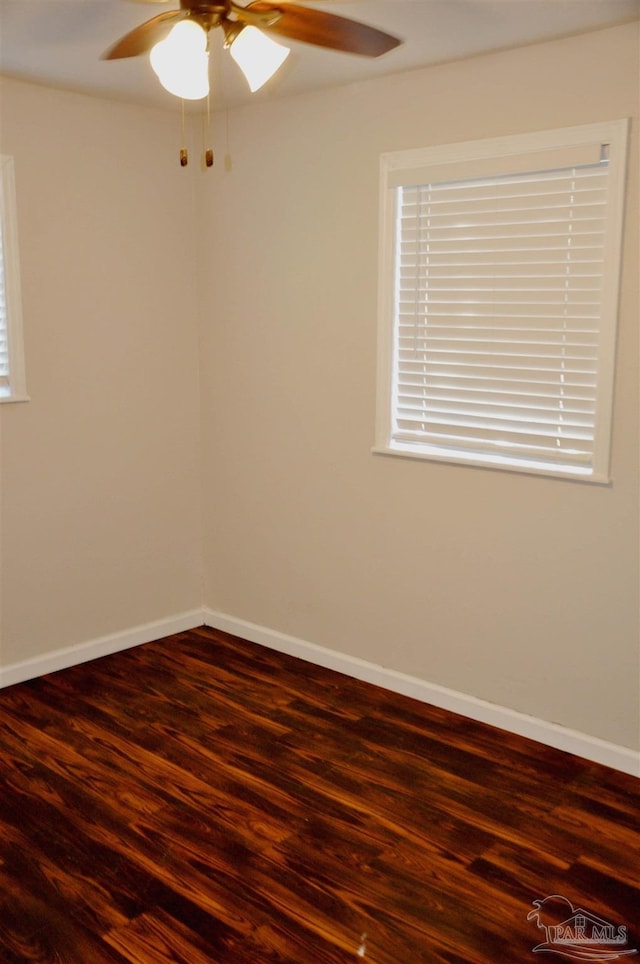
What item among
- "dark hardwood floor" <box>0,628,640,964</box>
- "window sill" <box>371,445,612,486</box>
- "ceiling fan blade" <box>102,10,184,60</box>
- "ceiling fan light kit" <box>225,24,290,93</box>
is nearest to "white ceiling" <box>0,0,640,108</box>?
"ceiling fan blade" <box>102,10,184,60</box>

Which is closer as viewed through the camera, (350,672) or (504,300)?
(504,300)

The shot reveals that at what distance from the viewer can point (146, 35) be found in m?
2.19

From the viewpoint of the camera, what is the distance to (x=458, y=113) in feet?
10.2

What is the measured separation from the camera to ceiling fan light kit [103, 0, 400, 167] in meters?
2.03

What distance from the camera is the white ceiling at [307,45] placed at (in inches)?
99.8

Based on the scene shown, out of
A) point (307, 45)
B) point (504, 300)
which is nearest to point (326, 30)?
point (307, 45)

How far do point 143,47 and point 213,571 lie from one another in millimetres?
2620

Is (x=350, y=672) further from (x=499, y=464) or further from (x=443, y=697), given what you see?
(x=499, y=464)

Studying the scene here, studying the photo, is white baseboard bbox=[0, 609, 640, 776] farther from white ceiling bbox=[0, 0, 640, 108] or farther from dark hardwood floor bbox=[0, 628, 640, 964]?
white ceiling bbox=[0, 0, 640, 108]

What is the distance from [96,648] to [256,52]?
2.74 meters

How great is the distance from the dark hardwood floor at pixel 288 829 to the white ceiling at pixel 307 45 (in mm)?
2391

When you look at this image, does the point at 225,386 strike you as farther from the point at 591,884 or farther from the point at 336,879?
the point at 591,884

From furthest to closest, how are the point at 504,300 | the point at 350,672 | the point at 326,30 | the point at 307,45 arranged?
the point at 350,672, the point at 504,300, the point at 307,45, the point at 326,30

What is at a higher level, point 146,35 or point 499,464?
point 146,35
